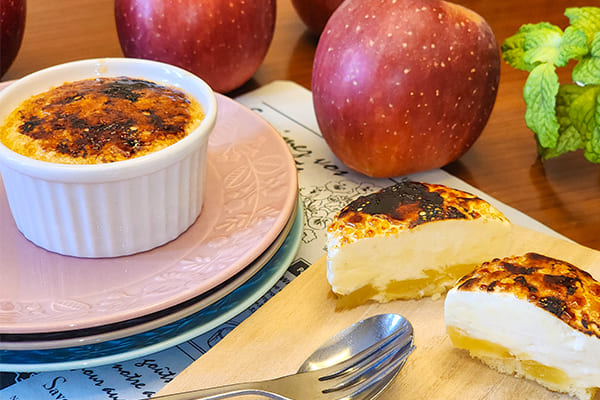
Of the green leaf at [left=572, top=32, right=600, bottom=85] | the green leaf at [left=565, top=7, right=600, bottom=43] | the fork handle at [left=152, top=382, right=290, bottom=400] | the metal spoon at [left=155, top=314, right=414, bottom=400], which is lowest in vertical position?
the metal spoon at [left=155, top=314, right=414, bottom=400]

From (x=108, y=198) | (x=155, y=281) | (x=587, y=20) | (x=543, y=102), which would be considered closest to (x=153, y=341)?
(x=155, y=281)

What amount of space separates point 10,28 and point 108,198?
561 millimetres

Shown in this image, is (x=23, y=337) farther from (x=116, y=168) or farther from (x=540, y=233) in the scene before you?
(x=540, y=233)

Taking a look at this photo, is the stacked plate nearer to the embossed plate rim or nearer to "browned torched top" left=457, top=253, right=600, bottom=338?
the embossed plate rim

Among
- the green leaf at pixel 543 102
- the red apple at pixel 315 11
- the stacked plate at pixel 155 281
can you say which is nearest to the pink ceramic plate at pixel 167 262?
the stacked plate at pixel 155 281

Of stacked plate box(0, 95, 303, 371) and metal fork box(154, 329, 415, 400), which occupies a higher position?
stacked plate box(0, 95, 303, 371)

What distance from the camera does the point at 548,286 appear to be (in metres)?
0.70

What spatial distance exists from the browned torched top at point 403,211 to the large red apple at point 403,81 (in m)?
0.18

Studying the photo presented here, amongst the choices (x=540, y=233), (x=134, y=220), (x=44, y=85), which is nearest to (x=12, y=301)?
(x=134, y=220)

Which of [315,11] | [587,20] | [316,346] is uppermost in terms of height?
[587,20]

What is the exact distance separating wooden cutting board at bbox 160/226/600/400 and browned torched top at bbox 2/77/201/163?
0.79ft

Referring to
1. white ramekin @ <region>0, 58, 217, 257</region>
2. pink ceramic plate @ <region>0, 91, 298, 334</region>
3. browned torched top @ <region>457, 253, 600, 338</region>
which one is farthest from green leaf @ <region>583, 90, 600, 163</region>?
white ramekin @ <region>0, 58, 217, 257</region>

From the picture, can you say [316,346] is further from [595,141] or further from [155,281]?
[595,141]

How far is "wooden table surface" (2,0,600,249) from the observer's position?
103 centimetres
